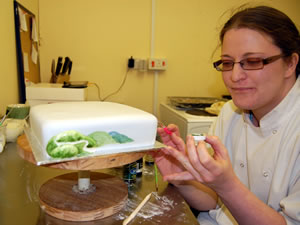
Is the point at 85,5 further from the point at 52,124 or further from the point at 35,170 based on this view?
the point at 52,124

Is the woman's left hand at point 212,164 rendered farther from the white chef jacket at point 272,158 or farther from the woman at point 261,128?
the white chef jacket at point 272,158

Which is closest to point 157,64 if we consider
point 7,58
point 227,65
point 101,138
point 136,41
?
point 136,41

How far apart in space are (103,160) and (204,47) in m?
1.93

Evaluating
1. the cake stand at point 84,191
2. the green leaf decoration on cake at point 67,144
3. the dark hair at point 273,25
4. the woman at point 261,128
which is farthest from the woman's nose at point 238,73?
the green leaf decoration on cake at point 67,144

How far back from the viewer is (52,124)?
2.02 feet

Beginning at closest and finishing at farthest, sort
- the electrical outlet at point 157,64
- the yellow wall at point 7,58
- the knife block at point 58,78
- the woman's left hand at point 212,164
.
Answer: the woman's left hand at point 212,164 < the yellow wall at point 7,58 < the knife block at point 58,78 < the electrical outlet at point 157,64

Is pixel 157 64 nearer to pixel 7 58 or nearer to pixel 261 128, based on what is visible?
pixel 7 58

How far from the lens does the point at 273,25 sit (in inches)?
32.1

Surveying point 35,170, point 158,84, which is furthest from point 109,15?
point 35,170

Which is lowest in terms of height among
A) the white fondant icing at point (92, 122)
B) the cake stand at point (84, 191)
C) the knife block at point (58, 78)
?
the cake stand at point (84, 191)

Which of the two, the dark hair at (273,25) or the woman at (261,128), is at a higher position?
the dark hair at (273,25)

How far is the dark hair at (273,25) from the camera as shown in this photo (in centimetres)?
81

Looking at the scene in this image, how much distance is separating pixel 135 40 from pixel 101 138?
1.64 meters

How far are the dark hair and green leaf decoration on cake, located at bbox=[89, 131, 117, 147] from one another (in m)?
0.57
